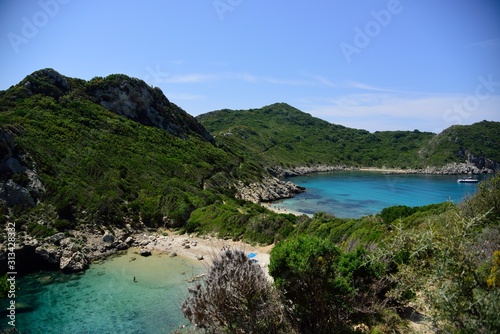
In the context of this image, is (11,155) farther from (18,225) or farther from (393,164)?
(393,164)

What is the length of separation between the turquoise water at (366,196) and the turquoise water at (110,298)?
36.0 metres

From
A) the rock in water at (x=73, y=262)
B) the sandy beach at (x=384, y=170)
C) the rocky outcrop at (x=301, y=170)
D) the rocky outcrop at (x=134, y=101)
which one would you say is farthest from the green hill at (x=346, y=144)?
the rock in water at (x=73, y=262)

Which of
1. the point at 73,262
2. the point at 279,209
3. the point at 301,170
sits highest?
the point at 301,170

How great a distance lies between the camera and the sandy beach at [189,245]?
29.3m

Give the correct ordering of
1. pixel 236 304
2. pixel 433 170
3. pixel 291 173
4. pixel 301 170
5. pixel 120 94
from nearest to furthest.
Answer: pixel 236 304, pixel 120 94, pixel 291 173, pixel 301 170, pixel 433 170

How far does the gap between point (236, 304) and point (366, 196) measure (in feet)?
234

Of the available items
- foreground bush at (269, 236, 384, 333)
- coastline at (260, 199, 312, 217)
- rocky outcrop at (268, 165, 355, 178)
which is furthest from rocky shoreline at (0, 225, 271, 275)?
rocky outcrop at (268, 165, 355, 178)

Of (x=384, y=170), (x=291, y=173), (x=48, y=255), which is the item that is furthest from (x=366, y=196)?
(x=384, y=170)

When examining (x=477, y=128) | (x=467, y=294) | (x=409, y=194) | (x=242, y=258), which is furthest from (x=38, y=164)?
(x=477, y=128)

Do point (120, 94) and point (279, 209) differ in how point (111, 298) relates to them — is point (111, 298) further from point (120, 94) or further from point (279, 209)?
point (120, 94)

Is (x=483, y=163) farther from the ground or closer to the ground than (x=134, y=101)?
closer to the ground

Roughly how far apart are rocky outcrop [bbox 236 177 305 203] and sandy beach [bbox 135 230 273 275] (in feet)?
83.0

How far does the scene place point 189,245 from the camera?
3173 centimetres

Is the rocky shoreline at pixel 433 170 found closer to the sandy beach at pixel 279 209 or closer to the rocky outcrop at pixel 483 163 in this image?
the rocky outcrop at pixel 483 163
